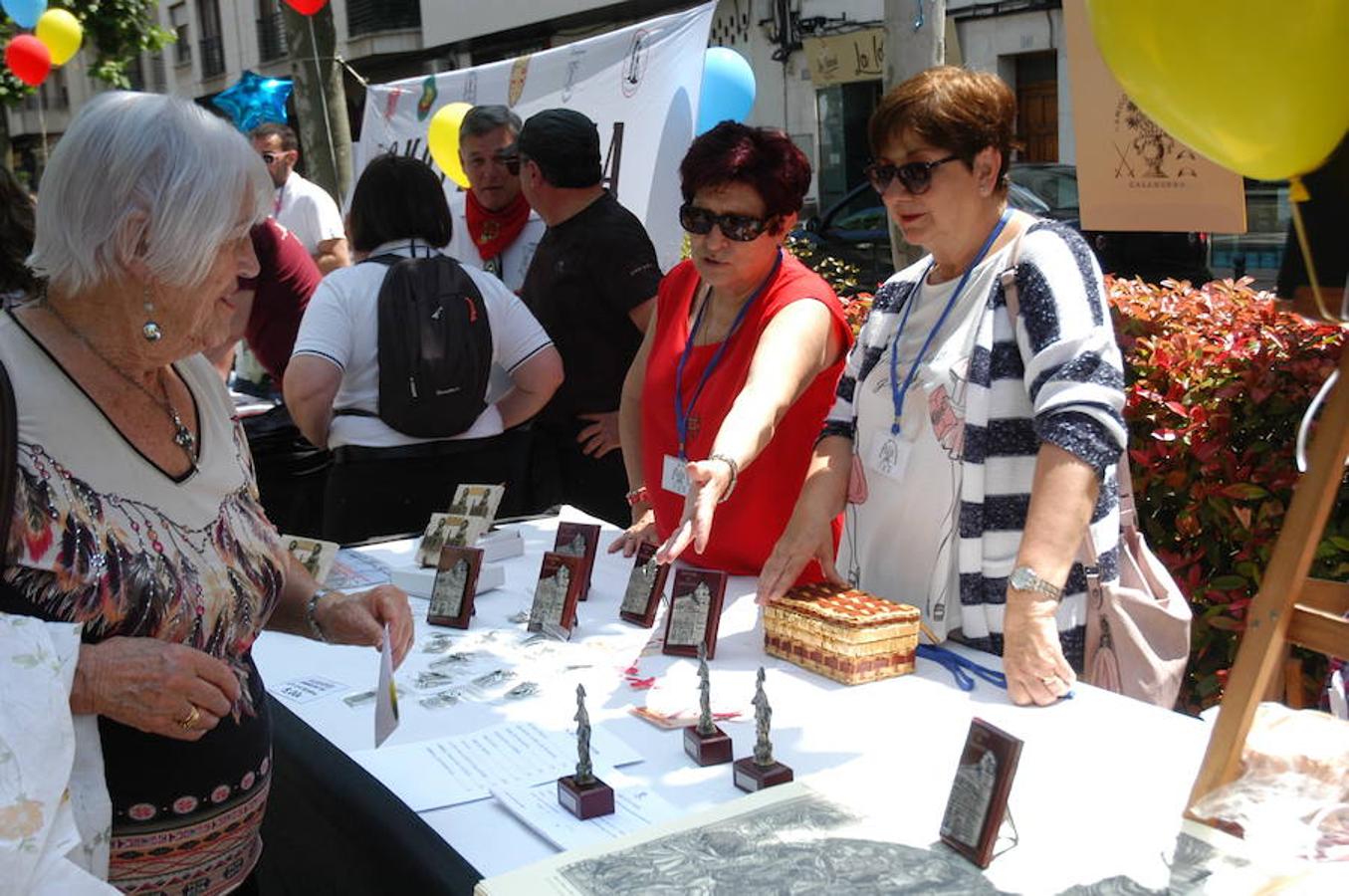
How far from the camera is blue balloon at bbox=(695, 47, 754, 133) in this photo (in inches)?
265

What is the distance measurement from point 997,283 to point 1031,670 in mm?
621

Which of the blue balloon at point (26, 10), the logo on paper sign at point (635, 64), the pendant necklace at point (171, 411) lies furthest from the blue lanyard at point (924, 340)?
the blue balloon at point (26, 10)

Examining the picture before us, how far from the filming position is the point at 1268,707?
141 cm

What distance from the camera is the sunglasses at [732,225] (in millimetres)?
2453

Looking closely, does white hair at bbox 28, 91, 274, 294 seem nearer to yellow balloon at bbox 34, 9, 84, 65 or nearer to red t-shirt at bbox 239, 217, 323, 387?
red t-shirt at bbox 239, 217, 323, 387

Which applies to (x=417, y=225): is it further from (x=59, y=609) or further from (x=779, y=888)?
(x=779, y=888)

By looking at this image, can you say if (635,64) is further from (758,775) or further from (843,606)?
(758,775)

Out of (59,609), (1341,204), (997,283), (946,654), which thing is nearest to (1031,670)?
(946,654)

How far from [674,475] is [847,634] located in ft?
2.08

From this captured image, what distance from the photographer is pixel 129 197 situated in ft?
4.83

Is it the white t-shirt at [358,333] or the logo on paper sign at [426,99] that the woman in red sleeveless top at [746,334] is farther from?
the logo on paper sign at [426,99]

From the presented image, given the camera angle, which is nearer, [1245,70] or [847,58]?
[1245,70]

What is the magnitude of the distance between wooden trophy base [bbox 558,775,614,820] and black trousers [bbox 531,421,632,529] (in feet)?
7.67

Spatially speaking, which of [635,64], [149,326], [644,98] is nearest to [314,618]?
[149,326]
